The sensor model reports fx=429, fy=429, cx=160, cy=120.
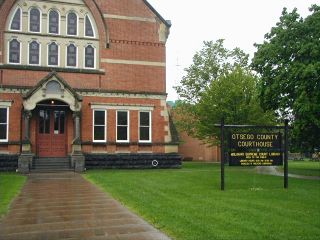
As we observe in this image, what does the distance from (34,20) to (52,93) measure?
507cm

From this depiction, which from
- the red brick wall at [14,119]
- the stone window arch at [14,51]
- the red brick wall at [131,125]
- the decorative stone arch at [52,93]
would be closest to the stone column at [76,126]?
the decorative stone arch at [52,93]

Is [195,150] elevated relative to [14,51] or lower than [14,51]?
lower

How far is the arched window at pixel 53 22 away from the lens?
2686 centimetres

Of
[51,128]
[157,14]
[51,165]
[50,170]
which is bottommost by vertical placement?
[50,170]

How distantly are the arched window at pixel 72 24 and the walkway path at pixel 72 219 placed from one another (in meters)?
15.6

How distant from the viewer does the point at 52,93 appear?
25094 millimetres

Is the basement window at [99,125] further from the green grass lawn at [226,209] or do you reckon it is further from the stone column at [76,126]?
the green grass lawn at [226,209]

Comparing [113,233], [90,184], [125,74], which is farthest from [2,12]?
[113,233]

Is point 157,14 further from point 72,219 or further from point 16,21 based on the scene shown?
point 72,219

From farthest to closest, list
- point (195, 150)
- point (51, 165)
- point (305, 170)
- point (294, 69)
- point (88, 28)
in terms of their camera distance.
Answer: point (195, 150) < point (305, 170) < point (88, 28) < point (51, 165) < point (294, 69)

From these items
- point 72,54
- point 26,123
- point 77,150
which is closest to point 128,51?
point 72,54

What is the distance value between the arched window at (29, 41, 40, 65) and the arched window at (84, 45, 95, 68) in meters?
2.89

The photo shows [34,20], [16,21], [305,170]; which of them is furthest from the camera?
[305,170]

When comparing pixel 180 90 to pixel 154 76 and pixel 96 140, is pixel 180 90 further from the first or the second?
pixel 96 140
